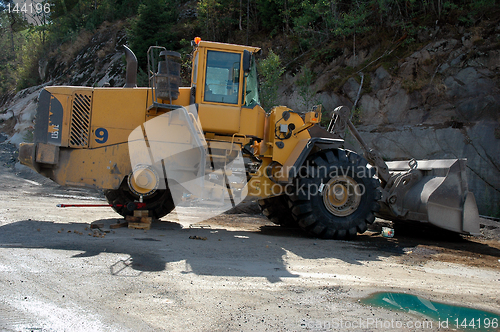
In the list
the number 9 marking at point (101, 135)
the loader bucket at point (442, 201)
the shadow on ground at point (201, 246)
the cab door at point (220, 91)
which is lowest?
the shadow on ground at point (201, 246)

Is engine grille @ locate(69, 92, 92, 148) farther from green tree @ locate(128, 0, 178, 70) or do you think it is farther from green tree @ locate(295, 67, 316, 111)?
green tree @ locate(128, 0, 178, 70)

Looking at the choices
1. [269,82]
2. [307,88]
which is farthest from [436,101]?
[269,82]

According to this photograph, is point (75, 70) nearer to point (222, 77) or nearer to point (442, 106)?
point (442, 106)

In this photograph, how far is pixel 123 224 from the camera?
7.17 metres

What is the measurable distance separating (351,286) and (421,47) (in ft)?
46.3

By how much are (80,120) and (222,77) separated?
2653 mm

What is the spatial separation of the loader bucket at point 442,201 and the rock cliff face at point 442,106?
238 inches

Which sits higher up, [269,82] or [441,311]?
[269,82]

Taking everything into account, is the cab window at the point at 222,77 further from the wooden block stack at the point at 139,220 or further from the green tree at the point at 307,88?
the green tree at the point at 307,88

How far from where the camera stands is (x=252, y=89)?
755cm

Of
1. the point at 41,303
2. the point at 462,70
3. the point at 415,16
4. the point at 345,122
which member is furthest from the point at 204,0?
the point at 41,303

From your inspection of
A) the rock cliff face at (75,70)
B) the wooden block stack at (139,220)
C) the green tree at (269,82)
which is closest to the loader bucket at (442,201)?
the wooden block stack at (139,220)

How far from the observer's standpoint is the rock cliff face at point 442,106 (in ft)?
44.0

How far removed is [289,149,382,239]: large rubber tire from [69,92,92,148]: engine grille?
386cm
